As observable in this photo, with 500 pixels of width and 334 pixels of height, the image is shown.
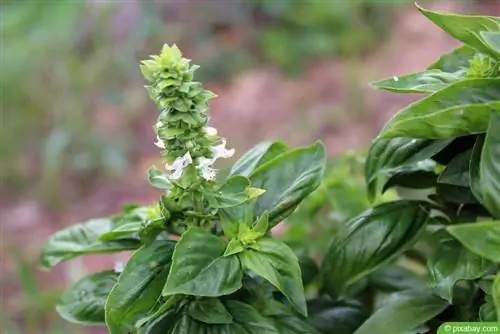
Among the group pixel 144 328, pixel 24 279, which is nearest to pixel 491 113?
pixel 144 328

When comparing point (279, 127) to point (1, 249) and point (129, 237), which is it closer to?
point (1, 249)

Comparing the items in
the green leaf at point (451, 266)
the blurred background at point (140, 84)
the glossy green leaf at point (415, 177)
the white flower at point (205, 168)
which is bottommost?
the green leaf at point (451, 266)

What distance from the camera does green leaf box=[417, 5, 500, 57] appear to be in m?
0.68

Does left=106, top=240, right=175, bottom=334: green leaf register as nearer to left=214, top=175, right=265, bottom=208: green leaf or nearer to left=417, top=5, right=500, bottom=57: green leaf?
left=214, top=175, right=265, bottom=208: green leaf

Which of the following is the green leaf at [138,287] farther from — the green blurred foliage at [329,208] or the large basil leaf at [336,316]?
the green blurred foliage at [329,208]

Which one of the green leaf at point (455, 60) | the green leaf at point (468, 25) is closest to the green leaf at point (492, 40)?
the green leaf at point (468, 25)

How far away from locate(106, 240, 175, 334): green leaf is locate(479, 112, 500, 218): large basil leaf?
0.28 meters

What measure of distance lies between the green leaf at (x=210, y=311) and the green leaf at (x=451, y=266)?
185mm

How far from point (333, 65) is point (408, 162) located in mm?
1882

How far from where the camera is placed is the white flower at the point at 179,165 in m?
0.69

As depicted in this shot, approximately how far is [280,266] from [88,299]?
21 cm

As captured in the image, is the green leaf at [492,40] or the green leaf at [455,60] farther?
the green leaf at [455,60]

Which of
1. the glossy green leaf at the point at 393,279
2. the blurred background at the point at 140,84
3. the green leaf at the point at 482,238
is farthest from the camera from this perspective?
the blurred background at the point at 140,84

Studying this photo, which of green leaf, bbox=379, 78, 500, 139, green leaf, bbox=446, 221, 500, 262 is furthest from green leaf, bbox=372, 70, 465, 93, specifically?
green leaf, bbox=446, 221, 500, 262
